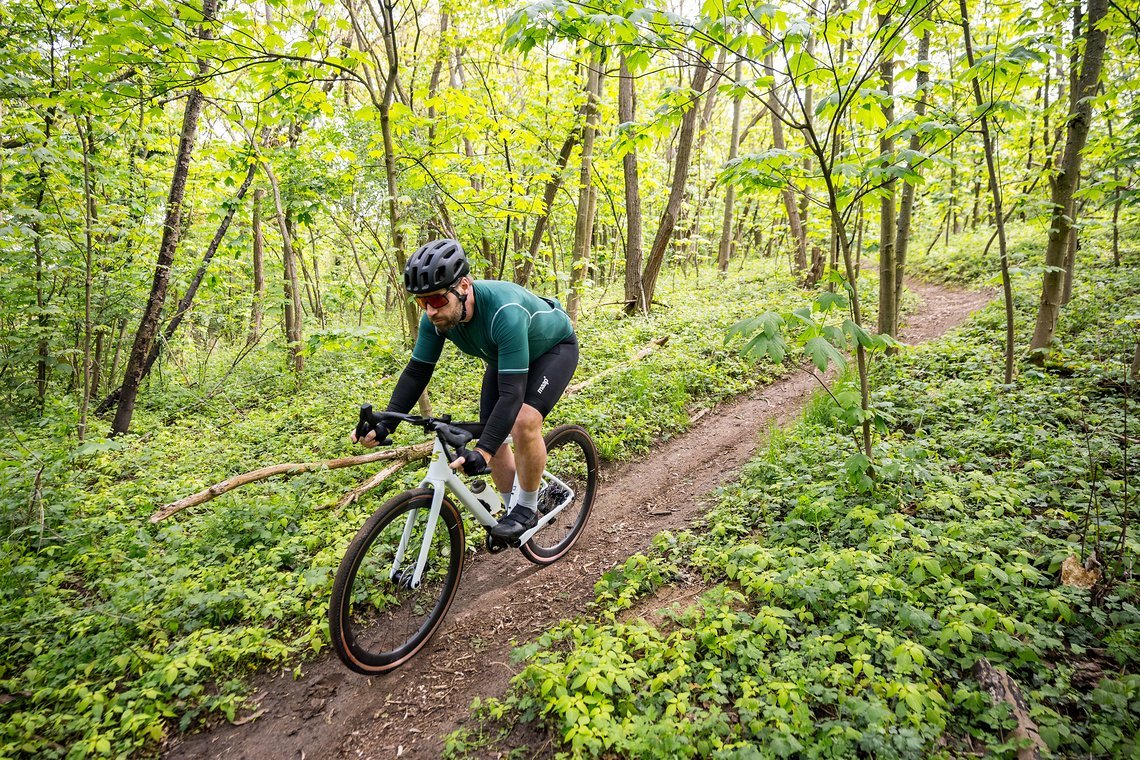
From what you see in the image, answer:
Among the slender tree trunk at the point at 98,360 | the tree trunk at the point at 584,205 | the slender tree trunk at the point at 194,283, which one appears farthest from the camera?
the tree trunk at the point at 584,205

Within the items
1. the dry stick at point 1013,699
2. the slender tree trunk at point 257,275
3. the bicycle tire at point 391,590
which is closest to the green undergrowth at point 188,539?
the bicycle tire at point 391,590

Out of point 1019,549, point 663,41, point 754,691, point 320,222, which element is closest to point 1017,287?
point 1019,549

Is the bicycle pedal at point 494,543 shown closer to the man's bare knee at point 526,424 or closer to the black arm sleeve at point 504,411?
the man's bare knee at point 526,424

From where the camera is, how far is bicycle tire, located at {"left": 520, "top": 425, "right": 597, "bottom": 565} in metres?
4.76

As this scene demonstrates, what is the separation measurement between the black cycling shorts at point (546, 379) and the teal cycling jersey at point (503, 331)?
86 millimetres

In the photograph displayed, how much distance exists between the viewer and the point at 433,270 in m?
3.48

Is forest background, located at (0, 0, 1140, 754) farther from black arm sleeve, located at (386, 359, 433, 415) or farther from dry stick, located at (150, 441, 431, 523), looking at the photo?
black arm sleeve, located at (386, 359, 433, 415)

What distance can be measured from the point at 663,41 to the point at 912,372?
5.99 m

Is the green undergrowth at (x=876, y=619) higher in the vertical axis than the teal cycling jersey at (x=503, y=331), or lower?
lower

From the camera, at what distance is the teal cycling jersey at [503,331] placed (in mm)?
3641

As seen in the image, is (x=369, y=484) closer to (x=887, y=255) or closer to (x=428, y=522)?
(x=428, y=522)

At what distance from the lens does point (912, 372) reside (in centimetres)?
722

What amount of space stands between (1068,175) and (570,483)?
22.1 feet

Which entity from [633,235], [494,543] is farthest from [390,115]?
[633,235]
